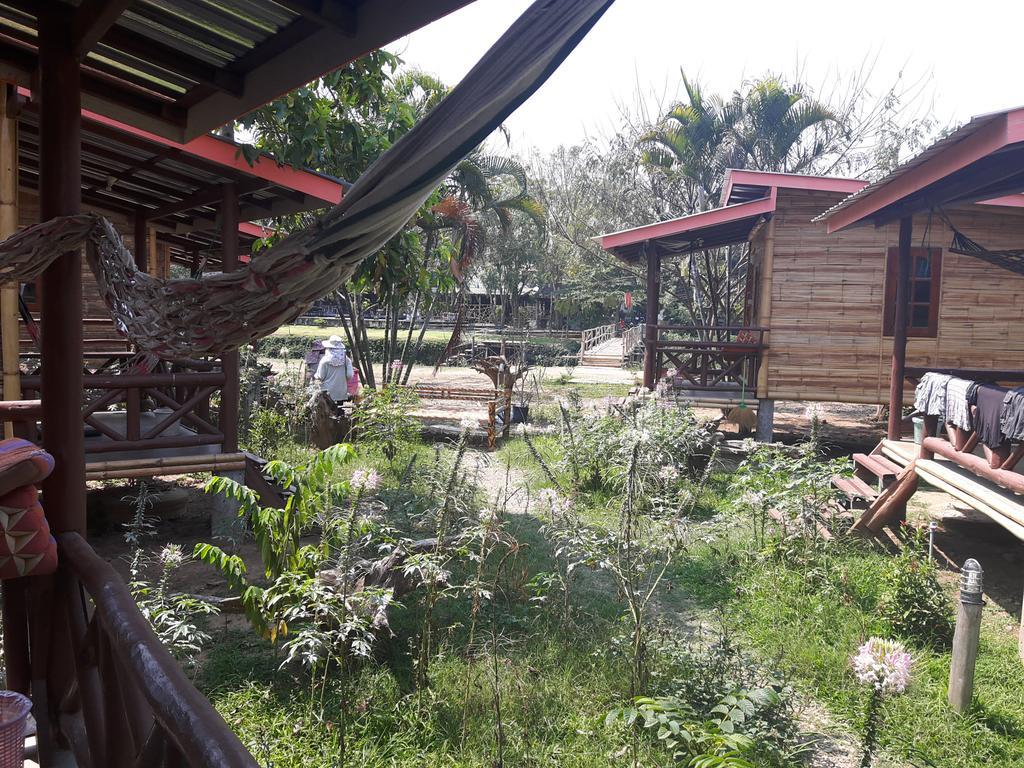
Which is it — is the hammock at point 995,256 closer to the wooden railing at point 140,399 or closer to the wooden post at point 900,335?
the wooden post at point 900,335

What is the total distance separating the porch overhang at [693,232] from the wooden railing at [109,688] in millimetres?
10555

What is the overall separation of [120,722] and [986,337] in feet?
41.2

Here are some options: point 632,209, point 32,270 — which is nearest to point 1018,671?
point 32,270

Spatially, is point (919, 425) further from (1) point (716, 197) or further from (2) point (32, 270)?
(1) point (716, 197)

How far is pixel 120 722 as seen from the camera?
197cm

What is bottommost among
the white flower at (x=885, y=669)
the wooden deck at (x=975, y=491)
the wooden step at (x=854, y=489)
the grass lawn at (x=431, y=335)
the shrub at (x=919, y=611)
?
the shrub at (x=919, y=611)

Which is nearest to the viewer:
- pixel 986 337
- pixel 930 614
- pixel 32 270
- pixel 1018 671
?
pixel 32 270

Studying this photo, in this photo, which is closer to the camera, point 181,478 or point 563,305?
point 181,478

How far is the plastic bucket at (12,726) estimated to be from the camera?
2.27m

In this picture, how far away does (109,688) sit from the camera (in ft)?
6.46

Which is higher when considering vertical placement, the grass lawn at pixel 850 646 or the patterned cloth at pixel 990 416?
the patterned cloth at pixel 990 416

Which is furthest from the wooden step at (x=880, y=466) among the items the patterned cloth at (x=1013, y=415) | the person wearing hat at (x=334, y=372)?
the person wearing hat at (x=334, y=372)

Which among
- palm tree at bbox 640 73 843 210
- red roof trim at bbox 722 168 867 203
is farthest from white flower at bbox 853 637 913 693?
palm tree at bbox 640 73 843 210

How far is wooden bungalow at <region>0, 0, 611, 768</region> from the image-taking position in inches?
57.8
